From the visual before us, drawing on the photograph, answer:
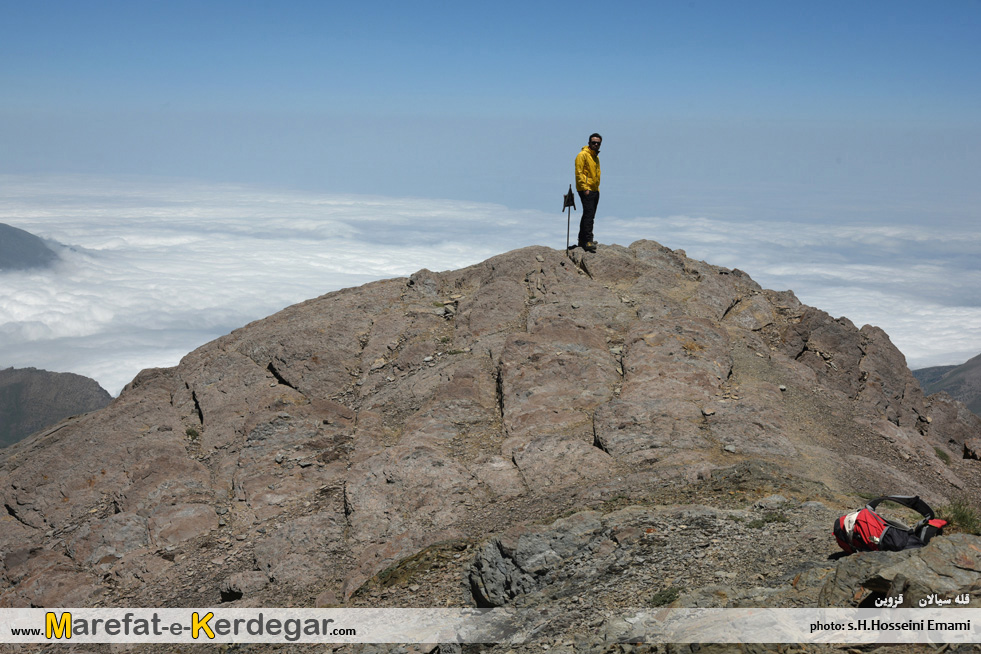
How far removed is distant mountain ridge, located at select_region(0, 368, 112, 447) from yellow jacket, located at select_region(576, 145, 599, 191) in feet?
518

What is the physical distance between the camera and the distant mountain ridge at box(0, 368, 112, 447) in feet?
507

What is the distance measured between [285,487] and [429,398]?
13.0 ft

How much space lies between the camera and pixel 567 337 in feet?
60.7

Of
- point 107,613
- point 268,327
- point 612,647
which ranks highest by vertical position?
point 268,327

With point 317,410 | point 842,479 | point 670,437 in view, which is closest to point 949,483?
point 842,479

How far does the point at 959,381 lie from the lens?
16088 centimetres

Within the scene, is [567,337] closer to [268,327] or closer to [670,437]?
[670,437]

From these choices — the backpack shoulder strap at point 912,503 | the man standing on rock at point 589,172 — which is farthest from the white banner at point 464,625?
the man standing on rock at point 589,172

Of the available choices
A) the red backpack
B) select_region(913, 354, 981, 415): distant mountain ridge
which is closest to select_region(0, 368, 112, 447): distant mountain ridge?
the red backpack

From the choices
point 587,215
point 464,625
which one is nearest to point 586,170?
point 587,215

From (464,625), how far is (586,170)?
1457 cm

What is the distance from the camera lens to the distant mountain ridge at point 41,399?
155 meters

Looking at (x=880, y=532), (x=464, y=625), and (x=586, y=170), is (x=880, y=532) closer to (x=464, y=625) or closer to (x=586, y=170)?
(x=464, y=625)

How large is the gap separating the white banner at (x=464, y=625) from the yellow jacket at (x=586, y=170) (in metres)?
13.9
